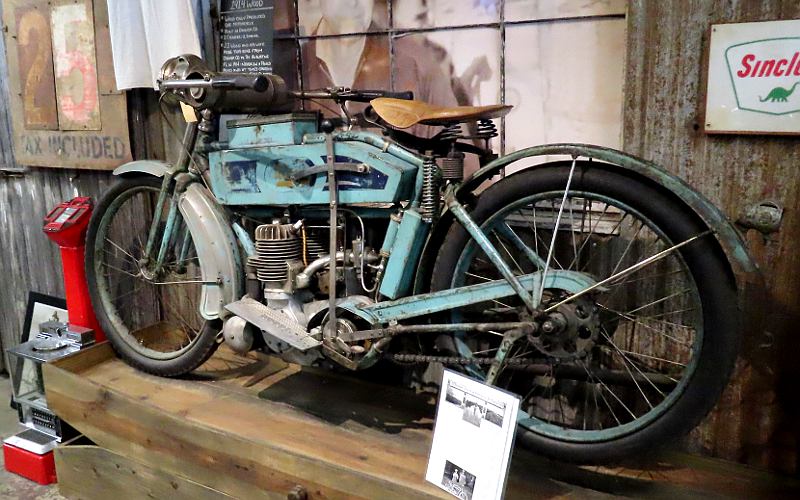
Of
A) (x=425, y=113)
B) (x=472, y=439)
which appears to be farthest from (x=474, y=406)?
(x=425, y=113)

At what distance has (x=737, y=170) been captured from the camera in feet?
6.26

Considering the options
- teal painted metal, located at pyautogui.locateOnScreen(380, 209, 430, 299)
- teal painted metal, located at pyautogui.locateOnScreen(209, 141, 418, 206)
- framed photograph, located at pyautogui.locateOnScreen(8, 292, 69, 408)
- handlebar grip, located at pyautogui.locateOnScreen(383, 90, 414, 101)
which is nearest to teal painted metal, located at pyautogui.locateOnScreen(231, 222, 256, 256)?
teal painted metal, located at pyautogui.locateOnScreen(209, 141, 418, 206)

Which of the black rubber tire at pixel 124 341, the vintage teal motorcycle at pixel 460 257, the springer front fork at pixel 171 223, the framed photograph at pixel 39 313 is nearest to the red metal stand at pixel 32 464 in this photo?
the framed photograph at pixel 39 313

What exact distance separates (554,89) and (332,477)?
4.69ft

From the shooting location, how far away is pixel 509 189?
1.88m

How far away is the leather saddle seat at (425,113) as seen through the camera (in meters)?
1.90

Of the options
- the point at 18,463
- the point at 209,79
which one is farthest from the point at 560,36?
the point at 18,463

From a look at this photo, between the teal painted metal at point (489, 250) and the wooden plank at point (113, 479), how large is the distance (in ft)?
3.98

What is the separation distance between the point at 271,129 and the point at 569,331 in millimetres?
1194

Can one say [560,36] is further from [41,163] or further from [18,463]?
[18,463]

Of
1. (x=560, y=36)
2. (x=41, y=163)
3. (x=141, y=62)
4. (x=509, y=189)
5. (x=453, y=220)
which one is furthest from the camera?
(x=41, y=163)

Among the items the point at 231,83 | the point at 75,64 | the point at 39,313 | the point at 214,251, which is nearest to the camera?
the point at 231,83

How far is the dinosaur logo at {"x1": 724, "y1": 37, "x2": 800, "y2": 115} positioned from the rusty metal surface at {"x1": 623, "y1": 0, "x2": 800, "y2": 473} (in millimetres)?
78

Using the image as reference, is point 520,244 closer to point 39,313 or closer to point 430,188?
point 430,188
